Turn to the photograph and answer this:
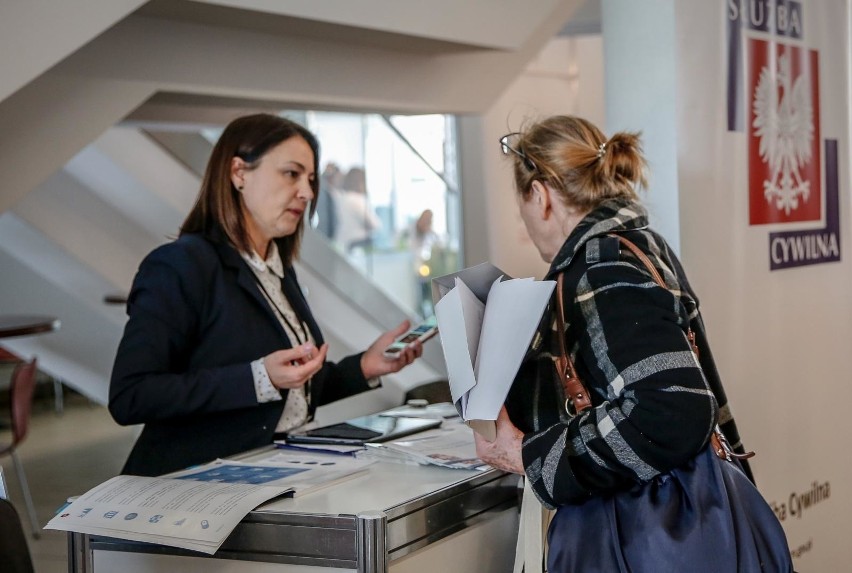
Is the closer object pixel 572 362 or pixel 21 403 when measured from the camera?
pixel 572 362

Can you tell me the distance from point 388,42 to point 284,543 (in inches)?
94.2

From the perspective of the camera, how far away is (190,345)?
8.59 ft

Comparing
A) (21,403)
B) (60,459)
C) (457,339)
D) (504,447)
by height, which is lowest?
(60,459)

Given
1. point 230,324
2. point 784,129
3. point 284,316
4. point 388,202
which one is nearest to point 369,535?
point 230,324

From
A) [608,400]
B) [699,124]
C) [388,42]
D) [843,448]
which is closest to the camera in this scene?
[608,400]

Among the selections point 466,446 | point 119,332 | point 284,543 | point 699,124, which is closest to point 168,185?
point 119,332

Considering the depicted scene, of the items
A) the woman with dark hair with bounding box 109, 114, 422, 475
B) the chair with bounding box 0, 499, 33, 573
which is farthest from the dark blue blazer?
the chair with bounding box 0, 499, 33, 573

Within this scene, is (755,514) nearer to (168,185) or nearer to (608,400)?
(608,400)

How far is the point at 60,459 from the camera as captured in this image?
7.74m

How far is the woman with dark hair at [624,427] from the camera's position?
1866 millimetres

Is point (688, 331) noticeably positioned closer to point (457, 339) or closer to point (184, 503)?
point (457, 339)

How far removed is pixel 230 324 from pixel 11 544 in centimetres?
87

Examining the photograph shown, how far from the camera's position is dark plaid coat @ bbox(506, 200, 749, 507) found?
1856 millimetres

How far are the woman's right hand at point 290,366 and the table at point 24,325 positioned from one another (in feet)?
11.9
